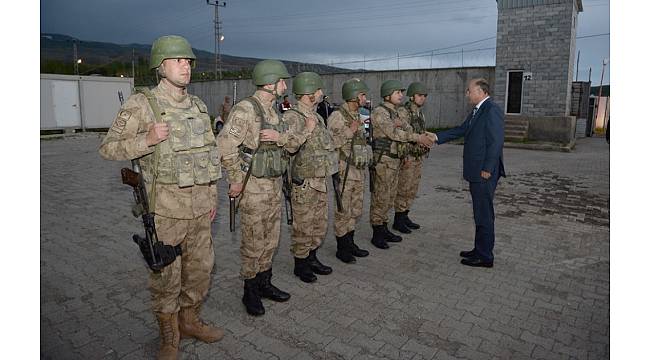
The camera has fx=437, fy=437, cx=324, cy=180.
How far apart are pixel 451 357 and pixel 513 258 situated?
2.46 metres

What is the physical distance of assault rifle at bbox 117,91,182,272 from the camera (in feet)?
9.27

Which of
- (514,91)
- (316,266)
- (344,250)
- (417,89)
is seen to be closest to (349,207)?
(344,250)

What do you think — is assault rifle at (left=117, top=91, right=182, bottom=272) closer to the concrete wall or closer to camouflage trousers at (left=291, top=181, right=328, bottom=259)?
camouflage trousers at (left=291, top=181, right=328, bottom=259)

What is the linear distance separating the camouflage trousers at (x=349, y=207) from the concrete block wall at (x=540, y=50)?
15797 mm

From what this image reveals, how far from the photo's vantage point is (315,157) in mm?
4324

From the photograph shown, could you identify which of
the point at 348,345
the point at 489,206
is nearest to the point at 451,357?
the point at 348,345

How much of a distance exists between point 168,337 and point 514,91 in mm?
18754

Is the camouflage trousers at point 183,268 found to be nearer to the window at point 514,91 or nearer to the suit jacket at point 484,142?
the suit jacket at point 484,142

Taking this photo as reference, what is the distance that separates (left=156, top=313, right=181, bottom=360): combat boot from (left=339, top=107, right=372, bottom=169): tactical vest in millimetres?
2629

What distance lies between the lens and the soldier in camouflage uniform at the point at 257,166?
139 inches

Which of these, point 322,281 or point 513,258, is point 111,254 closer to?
point 322,281

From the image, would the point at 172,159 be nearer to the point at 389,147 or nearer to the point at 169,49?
the point at 169,49

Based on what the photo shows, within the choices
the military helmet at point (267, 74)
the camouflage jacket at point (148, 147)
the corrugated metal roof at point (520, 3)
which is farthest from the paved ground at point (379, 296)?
the corrugated metal roof at point (520, 3)

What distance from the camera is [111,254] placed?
5.19 meters
